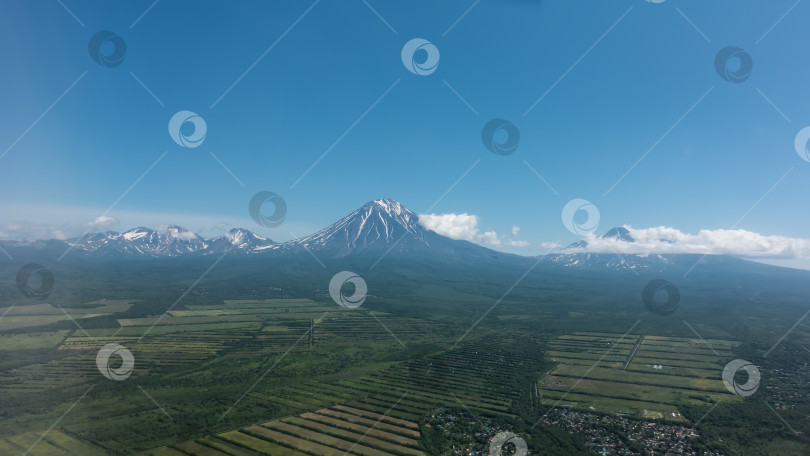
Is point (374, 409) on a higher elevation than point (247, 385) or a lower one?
lower

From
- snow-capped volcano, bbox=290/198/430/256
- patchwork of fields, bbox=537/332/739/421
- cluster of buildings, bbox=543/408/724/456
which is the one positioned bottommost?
cluster of buildings, bbox=543/408/724/456

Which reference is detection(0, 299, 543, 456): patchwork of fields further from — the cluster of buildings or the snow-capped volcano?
Answer: the snow-capped volcano

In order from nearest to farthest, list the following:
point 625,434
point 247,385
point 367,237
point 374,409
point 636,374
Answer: point 625,434 → point 374,409 → point 247,385 → point 636,374 → point 367,237

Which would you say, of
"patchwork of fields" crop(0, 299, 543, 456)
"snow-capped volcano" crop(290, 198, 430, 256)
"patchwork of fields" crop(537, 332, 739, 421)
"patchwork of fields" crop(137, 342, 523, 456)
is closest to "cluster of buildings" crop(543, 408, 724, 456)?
"patchwork of fields" crop(537, 332, 739, 421)

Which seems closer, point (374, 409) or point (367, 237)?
point (374, 409)

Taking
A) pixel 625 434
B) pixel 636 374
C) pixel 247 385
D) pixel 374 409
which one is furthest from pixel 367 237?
pixel 625 434

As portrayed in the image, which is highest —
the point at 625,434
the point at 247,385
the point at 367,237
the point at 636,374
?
the point at 367,237

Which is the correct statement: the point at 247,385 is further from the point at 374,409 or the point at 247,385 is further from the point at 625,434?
the point at 625,434

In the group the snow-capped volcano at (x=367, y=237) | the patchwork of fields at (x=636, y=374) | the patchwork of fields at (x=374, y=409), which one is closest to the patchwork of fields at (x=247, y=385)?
the patchwork of fields at (x=374, y=409)

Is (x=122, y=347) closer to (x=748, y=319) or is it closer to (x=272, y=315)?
(x=272, y=315)
